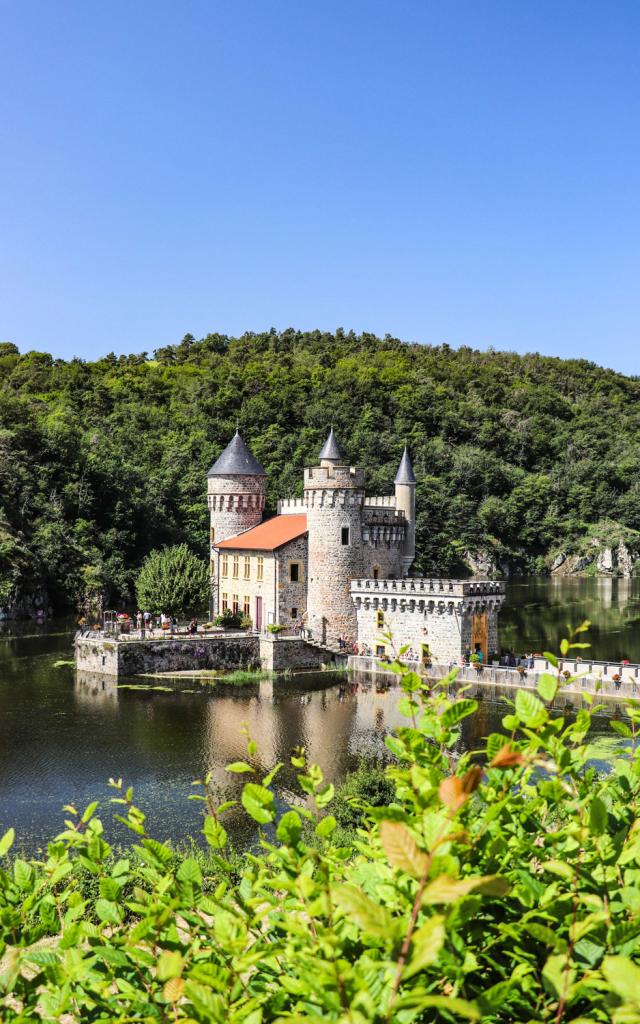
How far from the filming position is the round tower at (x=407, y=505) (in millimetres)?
37500

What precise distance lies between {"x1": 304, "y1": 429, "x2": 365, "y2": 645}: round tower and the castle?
0.13 feet

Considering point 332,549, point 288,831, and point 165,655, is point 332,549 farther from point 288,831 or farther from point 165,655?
point 288,831

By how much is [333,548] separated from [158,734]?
12598 millimetres

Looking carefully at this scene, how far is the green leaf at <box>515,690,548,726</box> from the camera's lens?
4.02 metres

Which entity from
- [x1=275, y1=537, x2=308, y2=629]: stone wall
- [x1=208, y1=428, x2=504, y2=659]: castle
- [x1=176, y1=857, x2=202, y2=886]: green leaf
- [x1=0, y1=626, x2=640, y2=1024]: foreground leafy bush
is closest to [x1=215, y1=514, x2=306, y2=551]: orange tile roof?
[x1=208, y1=428, x2=504, y2=659]: castle

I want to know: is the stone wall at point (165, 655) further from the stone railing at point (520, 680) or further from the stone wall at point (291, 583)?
the stone railing at point (520, 680)

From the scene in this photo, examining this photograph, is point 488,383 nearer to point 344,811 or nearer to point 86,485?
point 86,485

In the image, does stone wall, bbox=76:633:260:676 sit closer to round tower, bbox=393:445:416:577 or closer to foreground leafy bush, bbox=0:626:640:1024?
round tower, bbox=393:445:416:577

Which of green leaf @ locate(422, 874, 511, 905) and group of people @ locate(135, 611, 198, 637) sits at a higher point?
green leaf @ locate(422, 874, 511, 905)

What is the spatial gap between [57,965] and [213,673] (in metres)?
29.7

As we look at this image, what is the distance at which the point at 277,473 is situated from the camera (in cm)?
7706

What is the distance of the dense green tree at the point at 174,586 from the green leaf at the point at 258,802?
3341cm

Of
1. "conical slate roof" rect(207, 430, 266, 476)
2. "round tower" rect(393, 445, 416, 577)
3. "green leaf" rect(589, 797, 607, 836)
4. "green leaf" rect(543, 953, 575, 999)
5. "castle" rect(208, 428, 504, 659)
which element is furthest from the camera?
"conical slate roof" rect(207, 430, 266, 476)

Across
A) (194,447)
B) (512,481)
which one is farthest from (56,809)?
(512,481)
